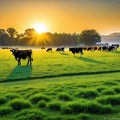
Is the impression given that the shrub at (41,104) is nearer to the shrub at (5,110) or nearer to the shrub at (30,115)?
the shrub at (30,115)

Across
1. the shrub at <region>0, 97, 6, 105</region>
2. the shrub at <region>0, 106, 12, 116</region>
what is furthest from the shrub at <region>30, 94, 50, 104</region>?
the shrub at <region>0, 106, 12, 116</region>

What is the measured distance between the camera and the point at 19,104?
12141mm

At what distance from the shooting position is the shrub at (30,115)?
10.5 meters

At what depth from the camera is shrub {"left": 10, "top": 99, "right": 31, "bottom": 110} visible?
12.0m

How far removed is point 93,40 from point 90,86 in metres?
153

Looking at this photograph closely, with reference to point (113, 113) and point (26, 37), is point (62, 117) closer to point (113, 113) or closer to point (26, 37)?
point (113, 113)

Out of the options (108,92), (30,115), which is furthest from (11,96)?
(108,92)

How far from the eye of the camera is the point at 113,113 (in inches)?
445

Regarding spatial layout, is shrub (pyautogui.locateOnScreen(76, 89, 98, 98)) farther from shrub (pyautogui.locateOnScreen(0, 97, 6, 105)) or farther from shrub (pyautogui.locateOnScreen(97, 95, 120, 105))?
shrub (pyautogui.locateOnScreen(0, 97, 6, 105))

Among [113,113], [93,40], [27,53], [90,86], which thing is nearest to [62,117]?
[113,113]

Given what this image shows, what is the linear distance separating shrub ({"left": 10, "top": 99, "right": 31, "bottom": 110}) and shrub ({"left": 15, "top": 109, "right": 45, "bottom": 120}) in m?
0.75

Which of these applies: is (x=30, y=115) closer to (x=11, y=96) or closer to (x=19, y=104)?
(x=19, y=104)

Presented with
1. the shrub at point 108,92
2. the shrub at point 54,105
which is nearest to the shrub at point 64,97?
the shrub at point 54,105

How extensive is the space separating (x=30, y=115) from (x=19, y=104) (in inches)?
63.9
